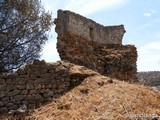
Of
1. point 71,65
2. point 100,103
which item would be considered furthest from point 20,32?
point 100,103

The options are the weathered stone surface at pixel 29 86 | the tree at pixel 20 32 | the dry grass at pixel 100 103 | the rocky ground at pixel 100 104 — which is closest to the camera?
the rocky ground at pixel 100 104

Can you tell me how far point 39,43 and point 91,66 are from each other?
2677mm

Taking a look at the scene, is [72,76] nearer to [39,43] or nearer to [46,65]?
[46,65]

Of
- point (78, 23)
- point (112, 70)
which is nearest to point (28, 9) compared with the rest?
point (78, 23)

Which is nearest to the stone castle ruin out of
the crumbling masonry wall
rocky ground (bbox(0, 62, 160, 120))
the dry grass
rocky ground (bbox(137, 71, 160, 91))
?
the crumbling masonry wall

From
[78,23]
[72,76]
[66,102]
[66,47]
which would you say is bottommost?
[66,102]

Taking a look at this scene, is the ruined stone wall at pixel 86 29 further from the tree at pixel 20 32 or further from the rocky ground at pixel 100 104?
the rocky ground at pixel 100 104

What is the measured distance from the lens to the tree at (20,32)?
1546 cm

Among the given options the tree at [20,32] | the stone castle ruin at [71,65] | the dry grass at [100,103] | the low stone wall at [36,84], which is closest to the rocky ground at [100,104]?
the dry grass at [100,103]

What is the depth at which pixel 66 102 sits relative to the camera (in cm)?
1200

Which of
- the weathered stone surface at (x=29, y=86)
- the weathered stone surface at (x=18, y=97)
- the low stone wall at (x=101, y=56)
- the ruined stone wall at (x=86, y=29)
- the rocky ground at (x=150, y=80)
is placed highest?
the ruined stone wall at (x=86, y=29)

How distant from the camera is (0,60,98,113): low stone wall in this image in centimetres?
1266

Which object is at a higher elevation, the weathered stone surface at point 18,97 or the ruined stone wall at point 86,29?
the ruined stone wall at point 86,29

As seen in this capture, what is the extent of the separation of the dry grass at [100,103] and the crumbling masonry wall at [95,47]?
12.8 feet
